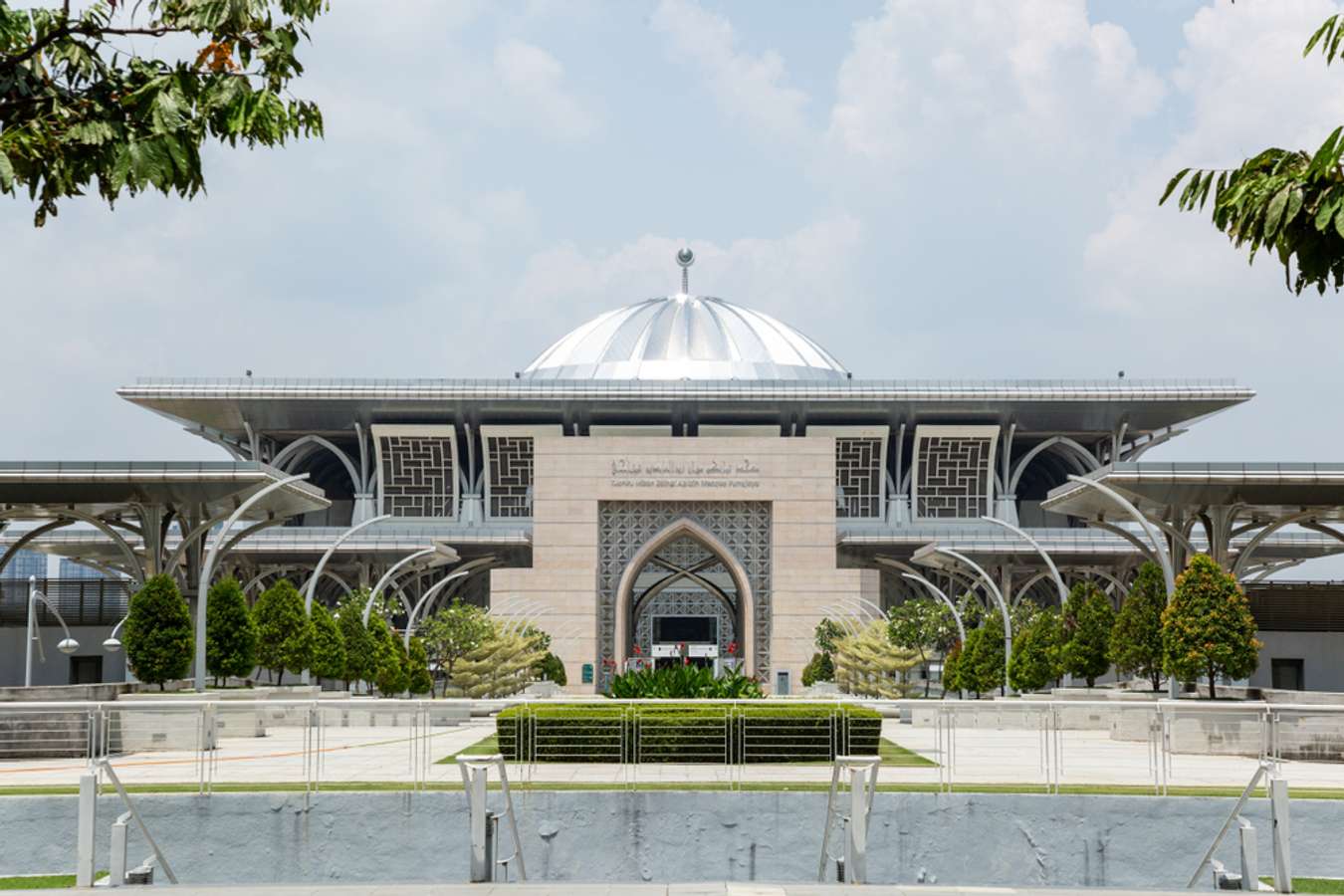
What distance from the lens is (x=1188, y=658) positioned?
3425cm

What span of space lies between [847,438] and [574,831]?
67316 millimetres

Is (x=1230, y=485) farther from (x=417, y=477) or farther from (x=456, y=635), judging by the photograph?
(x=417, y=477)

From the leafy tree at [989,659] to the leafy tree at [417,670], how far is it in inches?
736

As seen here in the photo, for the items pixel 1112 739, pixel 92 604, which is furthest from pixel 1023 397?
pixel 1112 739

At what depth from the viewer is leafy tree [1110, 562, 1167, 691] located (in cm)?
3847

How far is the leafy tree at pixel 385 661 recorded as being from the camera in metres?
49.3

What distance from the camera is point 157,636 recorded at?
34094 millimetres

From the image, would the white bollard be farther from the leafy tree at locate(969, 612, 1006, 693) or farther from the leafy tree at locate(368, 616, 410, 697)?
the leafy tree at locate(969, 612, 1006, 693)

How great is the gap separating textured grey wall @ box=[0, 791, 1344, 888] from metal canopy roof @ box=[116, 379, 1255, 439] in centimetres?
6307

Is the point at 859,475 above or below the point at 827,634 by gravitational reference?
above

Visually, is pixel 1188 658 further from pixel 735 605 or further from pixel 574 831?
pixel 735 605

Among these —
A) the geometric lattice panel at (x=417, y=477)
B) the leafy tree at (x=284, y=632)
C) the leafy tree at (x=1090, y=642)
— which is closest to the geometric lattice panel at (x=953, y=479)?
the geometric lattice panel at (x=417, y=477)

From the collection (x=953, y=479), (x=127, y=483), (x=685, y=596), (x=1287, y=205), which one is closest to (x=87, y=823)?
(x=1287, y=205)

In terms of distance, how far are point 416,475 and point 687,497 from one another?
1587cm
